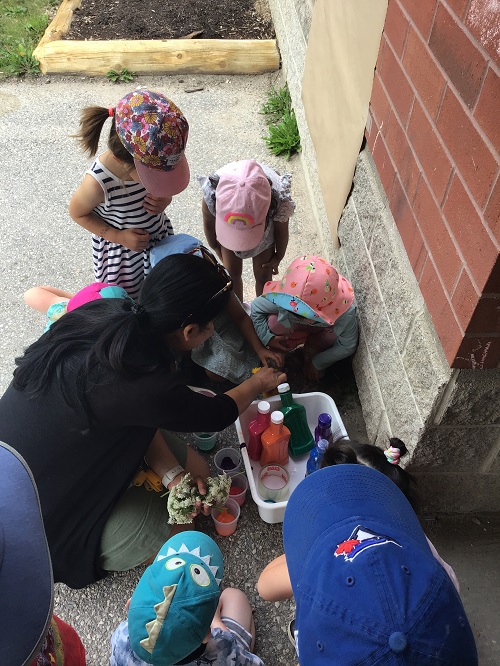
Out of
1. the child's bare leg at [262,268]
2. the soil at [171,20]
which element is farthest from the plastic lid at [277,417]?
the soil at [171,20]

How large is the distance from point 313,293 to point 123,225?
1002 mm

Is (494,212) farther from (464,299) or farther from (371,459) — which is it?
(371,459)

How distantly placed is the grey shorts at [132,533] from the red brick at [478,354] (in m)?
1.28

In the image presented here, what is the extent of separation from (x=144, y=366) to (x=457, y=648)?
117 centimetres

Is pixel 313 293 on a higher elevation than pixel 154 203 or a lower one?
lower

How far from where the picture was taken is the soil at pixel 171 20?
17.5ft

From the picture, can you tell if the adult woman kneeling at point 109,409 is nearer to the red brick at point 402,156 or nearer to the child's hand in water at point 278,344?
the child's hand in water at point 278,344

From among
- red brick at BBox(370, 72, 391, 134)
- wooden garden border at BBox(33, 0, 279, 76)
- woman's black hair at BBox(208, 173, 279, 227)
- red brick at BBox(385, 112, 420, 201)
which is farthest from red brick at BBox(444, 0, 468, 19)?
wooden garden border at BBox(33, 0, 279, 76)

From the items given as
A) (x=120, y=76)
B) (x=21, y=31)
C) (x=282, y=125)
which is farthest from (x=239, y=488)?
(x=21, y=31)

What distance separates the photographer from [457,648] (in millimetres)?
1142

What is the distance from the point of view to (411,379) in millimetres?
2062

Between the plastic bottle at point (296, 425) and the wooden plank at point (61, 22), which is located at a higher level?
the wooden plank at point (61, 22)

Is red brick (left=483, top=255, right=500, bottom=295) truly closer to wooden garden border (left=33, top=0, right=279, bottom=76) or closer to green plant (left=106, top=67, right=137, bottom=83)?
wooden garden border (left=33, top=0, right=279, bottom=76)

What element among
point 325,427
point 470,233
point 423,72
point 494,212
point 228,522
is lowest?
point 228,522
